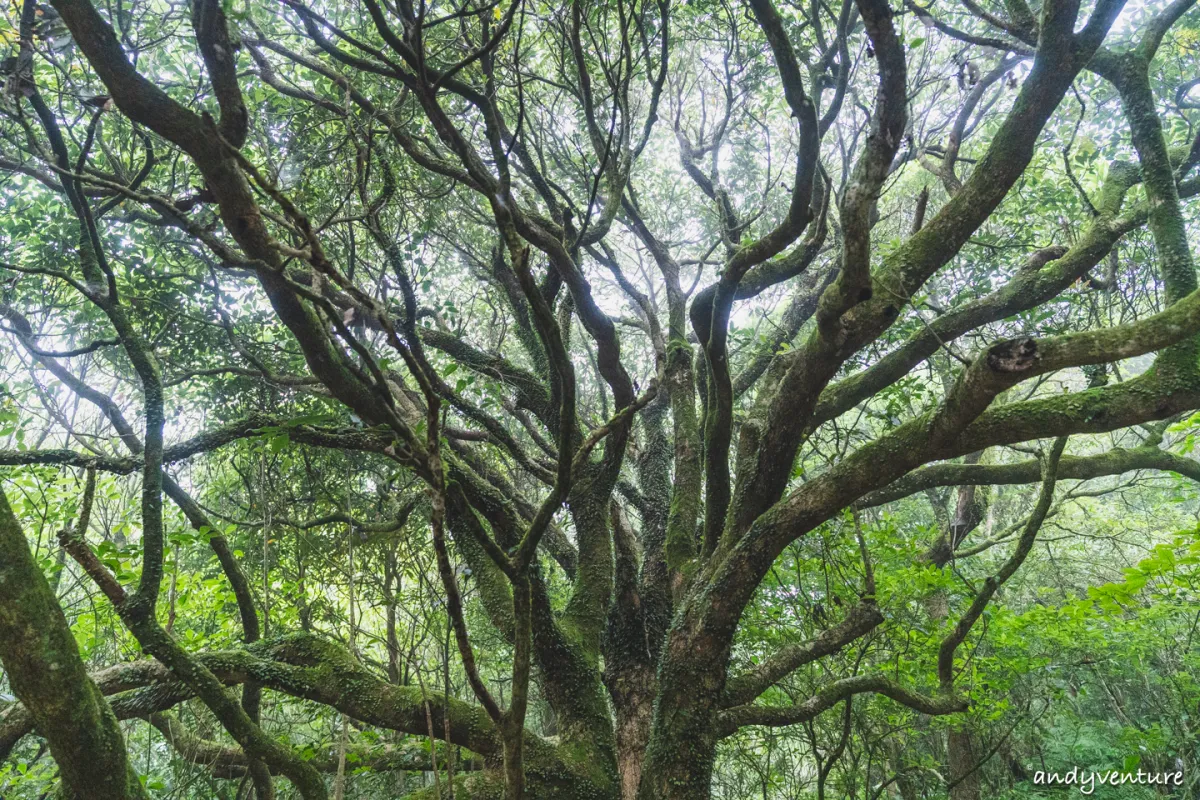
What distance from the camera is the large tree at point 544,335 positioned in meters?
2.40

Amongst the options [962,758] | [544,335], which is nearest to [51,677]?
[544,335]

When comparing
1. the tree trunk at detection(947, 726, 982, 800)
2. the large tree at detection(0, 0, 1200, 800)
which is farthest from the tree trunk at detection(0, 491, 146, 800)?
the tree trunk at detection(947, 726, 982, 800)

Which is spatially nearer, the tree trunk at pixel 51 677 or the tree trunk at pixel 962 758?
the tree trunk at pixel 51 677

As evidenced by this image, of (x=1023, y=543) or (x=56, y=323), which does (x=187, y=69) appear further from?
(x=1023, y=543)

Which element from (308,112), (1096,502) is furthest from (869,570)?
(1096,502)

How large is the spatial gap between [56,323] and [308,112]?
324 centimetres

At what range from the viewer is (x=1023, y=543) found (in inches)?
144

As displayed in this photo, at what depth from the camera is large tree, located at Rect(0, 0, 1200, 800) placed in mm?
2404

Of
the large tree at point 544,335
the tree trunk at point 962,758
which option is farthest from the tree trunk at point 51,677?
A: the tree trunk at point 962,758

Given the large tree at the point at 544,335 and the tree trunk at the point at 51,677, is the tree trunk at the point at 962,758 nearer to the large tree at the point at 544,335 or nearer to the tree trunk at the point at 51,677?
the large tree at the point at 544,335

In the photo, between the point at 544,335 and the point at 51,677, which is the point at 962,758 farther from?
the point at 51,677

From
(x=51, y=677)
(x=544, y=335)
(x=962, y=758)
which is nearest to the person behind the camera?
(x=51, y=677)

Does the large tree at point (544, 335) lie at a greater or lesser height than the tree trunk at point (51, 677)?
greater

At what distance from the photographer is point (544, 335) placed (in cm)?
187
